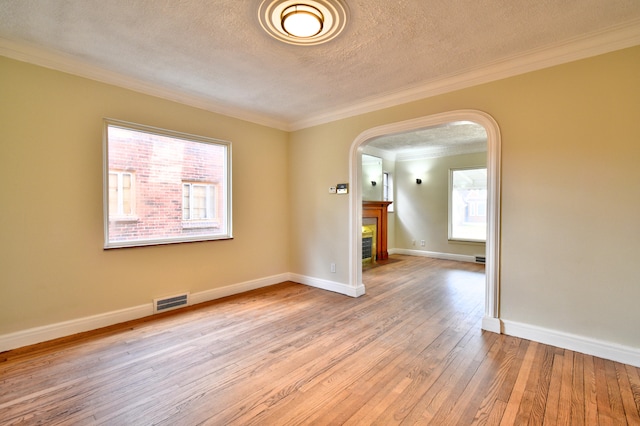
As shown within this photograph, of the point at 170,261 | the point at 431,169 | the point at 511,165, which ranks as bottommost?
the point at 170,261

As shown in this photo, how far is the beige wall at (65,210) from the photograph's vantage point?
249 centimetres

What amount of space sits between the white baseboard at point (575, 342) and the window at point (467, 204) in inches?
160

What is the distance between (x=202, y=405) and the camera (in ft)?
5.92

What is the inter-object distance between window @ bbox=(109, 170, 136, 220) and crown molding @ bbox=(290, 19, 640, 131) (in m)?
2.95

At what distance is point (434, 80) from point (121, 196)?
367 centimetres

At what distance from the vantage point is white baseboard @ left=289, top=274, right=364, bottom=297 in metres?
4.02

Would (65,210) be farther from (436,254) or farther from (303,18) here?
(436,254)

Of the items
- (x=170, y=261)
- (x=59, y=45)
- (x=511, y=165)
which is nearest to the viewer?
(x=59, y=45)

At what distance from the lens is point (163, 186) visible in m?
3.49

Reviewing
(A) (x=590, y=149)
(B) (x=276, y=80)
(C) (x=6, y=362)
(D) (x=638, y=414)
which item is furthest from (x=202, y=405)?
(A) (x=590, y=149)

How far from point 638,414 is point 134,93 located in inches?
194

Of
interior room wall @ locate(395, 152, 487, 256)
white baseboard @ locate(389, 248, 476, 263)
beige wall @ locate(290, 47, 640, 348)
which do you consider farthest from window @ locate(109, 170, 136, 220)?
interior room wall @ locate(395, 152, 487, 256)

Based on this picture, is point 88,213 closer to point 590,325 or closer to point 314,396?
point 314,396

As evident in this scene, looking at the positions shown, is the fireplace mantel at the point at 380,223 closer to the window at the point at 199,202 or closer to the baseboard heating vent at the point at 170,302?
the window at the point at 199,202
